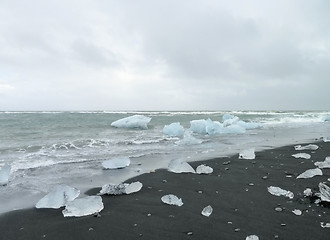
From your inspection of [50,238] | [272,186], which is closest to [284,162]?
[272,186]

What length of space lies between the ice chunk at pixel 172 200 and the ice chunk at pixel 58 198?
1502mm

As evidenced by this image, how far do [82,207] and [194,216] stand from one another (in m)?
1.62

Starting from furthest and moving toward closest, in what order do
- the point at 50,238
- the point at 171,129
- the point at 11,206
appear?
the point at 171,129 < the point at 11,206 < the point at 50,238

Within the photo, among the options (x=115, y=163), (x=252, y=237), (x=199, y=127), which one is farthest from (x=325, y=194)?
(x=199, y=127)

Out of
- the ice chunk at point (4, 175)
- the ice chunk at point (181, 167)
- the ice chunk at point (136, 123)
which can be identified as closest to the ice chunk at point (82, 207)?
the ice chunk at point (181, 167)

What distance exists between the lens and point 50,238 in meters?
3.21

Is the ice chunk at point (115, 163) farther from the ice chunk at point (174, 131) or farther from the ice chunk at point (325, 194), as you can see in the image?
the ice chunk at point (174, 131)

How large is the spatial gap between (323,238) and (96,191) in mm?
3644

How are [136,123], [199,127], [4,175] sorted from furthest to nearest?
[136,123] → [199,127] → [4,175]

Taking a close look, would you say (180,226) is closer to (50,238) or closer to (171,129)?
(50,238)

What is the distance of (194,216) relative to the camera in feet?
12.1

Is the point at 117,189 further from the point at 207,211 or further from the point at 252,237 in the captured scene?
the point at 252,237

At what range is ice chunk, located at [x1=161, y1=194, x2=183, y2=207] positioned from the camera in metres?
4.16

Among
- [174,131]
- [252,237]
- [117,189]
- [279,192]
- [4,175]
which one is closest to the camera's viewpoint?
[252,237]
